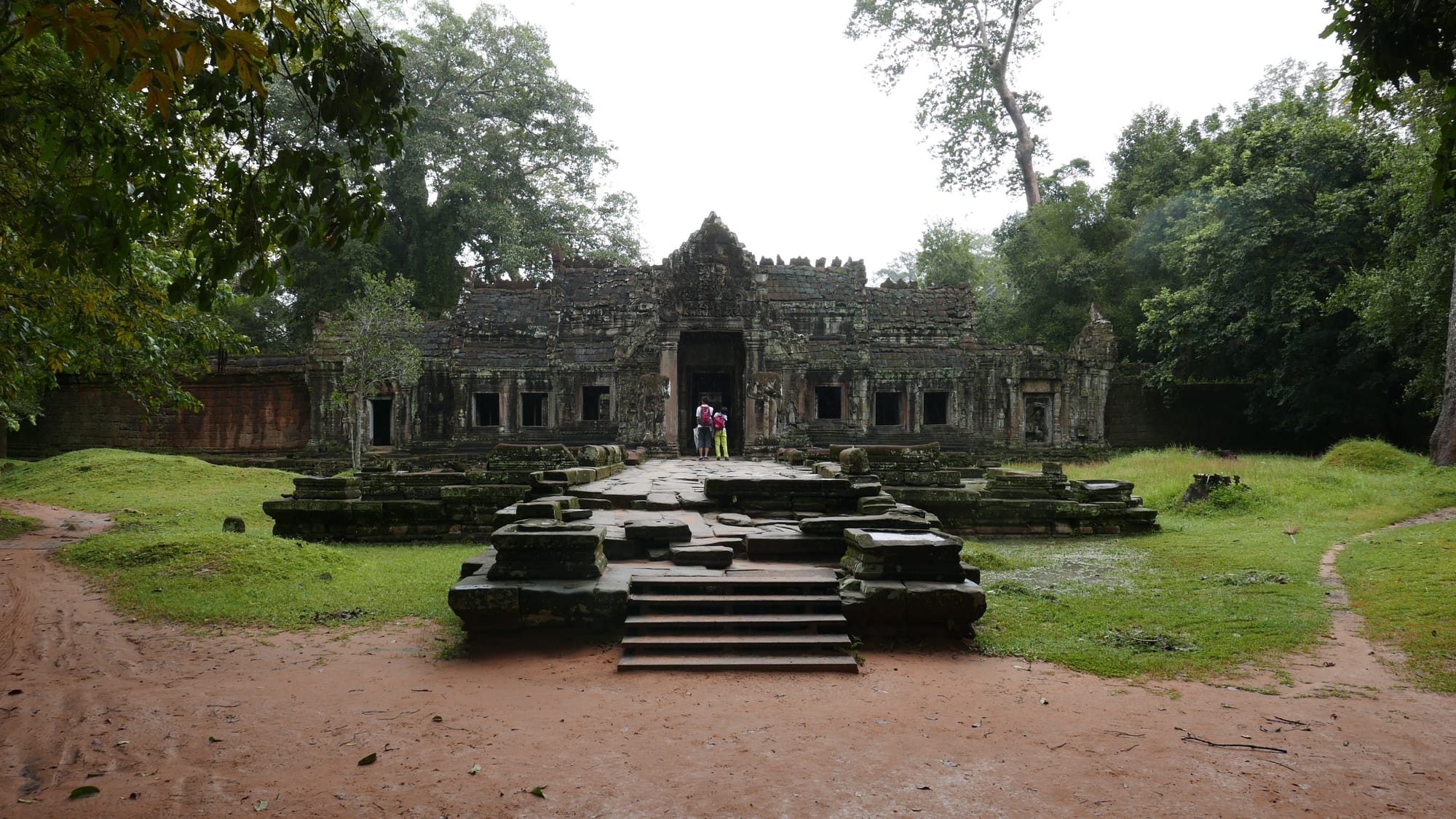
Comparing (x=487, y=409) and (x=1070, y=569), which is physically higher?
(x=487, y=409)

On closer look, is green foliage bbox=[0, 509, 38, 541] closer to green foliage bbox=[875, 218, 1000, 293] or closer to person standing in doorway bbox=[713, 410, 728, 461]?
person standing in doorway bbox=[713, 410, 728, 461]

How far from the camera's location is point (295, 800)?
3.25 metres

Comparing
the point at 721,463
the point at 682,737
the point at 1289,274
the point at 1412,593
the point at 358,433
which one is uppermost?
the point at 1289,274

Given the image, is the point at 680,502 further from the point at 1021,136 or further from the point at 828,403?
the point at 1021,136

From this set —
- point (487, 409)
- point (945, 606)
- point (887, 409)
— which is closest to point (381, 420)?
point (487, 409)

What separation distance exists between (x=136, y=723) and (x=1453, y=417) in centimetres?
1832

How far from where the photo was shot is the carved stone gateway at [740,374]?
772 inches

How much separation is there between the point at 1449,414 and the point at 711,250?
1416 cm

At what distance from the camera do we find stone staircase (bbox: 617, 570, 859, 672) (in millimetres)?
5004

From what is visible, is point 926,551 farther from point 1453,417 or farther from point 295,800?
point 1453,417

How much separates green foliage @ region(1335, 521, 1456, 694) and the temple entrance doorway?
39.9ft

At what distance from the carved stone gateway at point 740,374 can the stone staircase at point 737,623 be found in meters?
12.5

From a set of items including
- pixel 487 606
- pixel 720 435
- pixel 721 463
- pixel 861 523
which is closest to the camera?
pixel 487 606

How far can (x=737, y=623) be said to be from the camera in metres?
5.38
